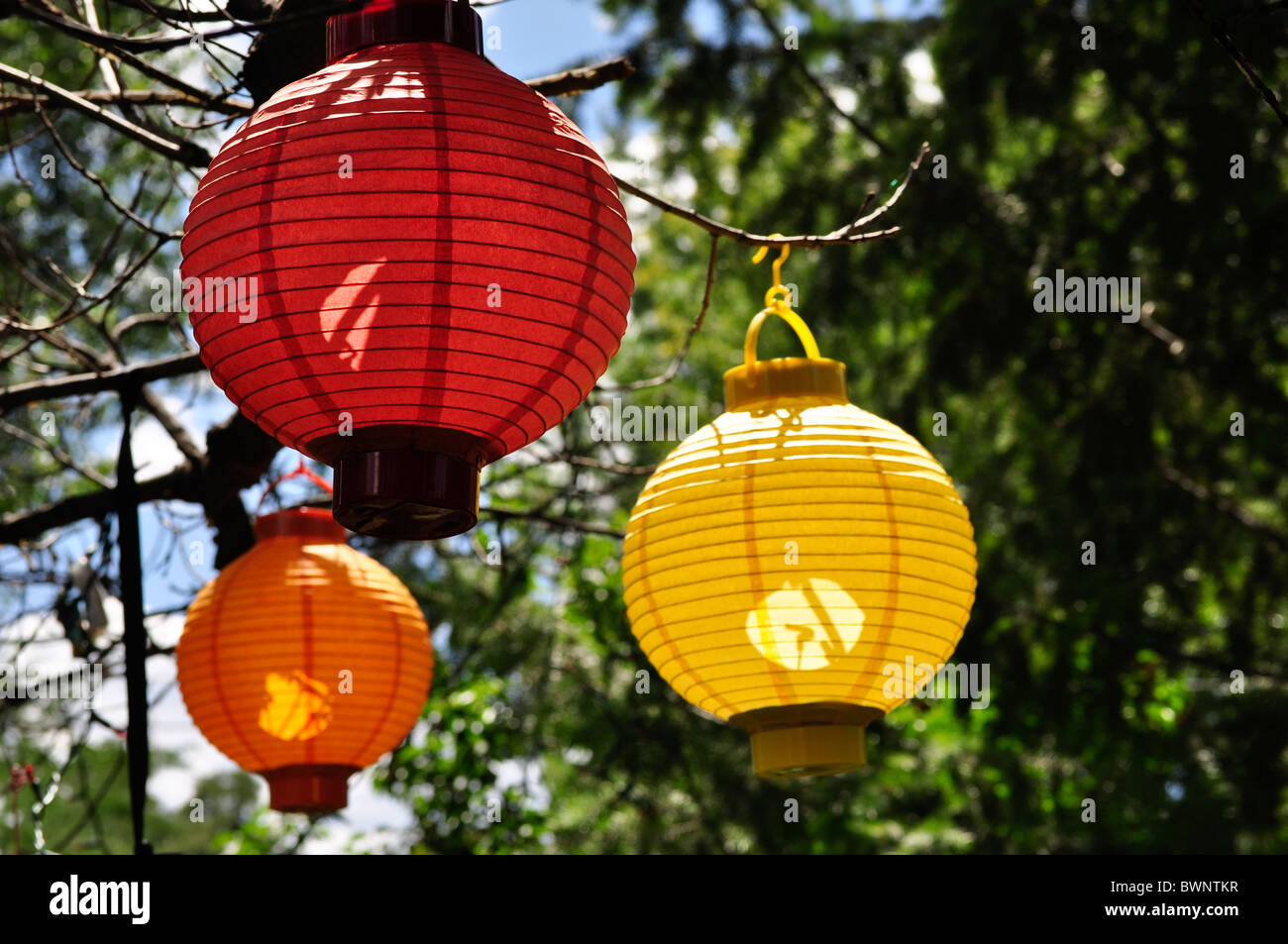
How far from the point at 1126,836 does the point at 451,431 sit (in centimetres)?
574

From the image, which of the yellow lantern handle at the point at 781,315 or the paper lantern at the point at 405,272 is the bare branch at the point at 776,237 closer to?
the yellow lantern handle at the point at 781,315

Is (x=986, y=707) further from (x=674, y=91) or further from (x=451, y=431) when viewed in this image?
(x=451, y=431)

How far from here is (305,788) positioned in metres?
2.96

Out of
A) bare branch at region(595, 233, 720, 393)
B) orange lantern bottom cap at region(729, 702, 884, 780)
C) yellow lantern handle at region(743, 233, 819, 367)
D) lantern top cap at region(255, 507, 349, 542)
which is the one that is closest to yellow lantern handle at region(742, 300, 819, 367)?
yellow lantern handle at region(743, 233, 819, 367)

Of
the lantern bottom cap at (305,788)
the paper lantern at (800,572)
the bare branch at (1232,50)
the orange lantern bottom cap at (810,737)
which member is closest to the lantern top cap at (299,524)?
the lantern bottom cap at (305,788)

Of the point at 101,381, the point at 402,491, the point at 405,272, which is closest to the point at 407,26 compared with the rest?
the point at 405,272

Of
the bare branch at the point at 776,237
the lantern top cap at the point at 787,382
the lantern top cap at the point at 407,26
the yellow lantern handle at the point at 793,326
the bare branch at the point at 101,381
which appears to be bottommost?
the lantern top cap at the point at 787,382

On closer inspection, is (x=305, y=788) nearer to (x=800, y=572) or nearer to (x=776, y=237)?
(x=800, y=572)

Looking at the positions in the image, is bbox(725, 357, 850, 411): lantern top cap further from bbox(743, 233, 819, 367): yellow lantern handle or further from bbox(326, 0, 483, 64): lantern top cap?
bbox(326, 0, 483, 64): lantern top cap

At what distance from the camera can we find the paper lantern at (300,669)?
9.48 feet

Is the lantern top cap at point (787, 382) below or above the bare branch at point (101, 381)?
below

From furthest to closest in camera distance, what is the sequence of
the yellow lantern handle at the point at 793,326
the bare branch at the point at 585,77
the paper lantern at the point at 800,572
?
the bare branch at the point at 585,77 < the yellow lantern handle at the point at 793,326 < the paper lantern at the point at 800,572

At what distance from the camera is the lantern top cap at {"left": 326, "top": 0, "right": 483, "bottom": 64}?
6.34 feet
